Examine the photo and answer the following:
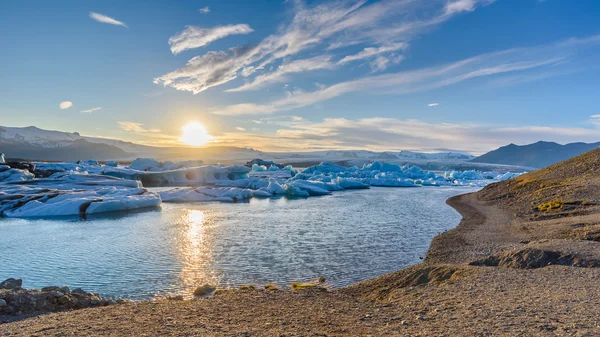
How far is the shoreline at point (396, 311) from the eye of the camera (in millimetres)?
5238

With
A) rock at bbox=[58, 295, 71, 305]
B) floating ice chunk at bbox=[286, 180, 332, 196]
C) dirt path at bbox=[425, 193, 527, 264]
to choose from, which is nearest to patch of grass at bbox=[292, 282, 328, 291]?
dirt path at bbox=[425, 193, 527, 264]

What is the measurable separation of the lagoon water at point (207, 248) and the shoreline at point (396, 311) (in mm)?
2756

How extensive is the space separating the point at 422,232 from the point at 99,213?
2071 centimetres

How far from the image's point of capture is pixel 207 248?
15273 mm

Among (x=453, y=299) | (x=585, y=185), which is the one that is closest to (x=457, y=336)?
(x=453, y=299)

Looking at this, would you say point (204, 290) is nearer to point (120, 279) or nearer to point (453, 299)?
point (120, 279)

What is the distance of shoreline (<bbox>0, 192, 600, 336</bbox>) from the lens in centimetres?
524

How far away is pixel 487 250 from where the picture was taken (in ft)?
41.5

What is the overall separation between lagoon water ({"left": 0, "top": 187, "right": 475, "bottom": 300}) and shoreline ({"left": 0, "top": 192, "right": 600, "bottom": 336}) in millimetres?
2756

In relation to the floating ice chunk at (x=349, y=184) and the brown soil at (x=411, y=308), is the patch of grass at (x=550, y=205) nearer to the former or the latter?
the brown soil at (x=411, y=308)

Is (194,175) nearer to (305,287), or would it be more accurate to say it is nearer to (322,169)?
(322,169)

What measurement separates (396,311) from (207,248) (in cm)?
1037

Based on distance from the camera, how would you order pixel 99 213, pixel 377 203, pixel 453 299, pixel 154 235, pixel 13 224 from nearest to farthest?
pixel 453 299 < pixel 154 235 < pixel 13 224 < pixel 99 213 < pixel 377 203

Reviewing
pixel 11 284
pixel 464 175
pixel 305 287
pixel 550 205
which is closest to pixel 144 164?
pixel 464 175
